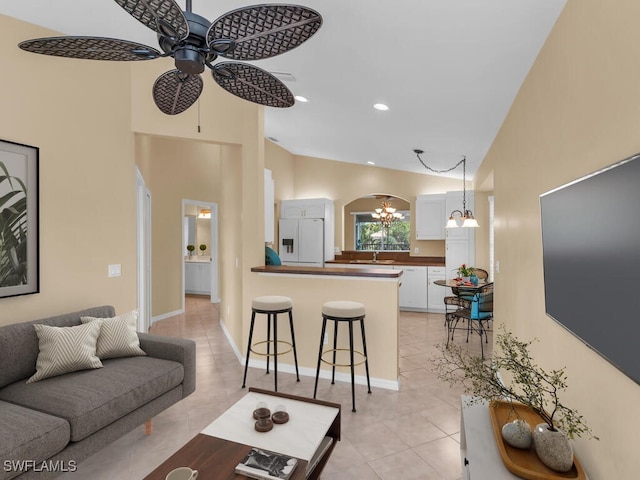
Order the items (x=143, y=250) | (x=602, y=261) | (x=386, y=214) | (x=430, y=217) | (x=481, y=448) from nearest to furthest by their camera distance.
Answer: (x=602, y=261) → (x=481, y=448) → (x=143, y=250) → (x=430, y=217) → (x=386, y=214)

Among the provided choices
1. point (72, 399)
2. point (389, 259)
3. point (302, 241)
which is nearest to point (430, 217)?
point (389, 259)

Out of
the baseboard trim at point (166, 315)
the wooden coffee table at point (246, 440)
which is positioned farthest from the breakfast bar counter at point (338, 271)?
the baseboard trim at point (166, 315)

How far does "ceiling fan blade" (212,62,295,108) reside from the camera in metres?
1.60

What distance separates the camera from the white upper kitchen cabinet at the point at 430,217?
6590mm

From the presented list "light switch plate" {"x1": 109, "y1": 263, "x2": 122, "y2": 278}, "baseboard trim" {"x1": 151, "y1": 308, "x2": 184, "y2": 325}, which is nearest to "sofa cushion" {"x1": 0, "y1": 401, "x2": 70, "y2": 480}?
"light switch plate" {"x1": 109, "y1": 263, "x2": 122, "y2": 278}

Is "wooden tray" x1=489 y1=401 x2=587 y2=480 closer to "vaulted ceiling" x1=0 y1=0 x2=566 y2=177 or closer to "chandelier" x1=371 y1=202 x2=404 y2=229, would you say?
"vaulted ceiling" x1=0 y1=0 x2=566 y2=177

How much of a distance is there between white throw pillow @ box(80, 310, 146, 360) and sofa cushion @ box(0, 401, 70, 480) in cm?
64

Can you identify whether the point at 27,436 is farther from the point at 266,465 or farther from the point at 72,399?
the point at 266,465

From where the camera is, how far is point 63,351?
2348 mm

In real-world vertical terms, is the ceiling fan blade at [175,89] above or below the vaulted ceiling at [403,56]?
below

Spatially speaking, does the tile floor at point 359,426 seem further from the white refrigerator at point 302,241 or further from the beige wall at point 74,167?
the white refrigerator at point 302,241

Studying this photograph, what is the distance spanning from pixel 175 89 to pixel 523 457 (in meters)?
2.33

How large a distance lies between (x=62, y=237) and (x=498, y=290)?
399 cm

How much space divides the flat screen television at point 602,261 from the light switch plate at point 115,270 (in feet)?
11.2
